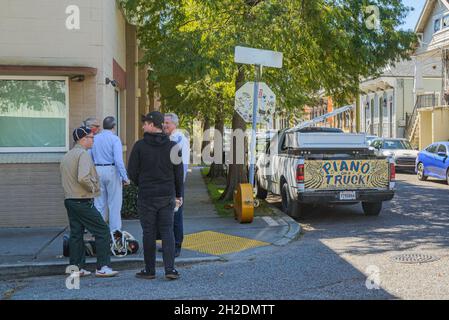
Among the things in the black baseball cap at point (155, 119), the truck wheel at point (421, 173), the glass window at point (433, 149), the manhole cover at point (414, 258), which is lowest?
the manhole cover at point (414, 258)

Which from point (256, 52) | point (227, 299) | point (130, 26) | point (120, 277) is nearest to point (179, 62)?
point (256, 52)

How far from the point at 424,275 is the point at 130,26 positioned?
10.6 metres

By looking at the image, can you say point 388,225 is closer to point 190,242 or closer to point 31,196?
point 190,242

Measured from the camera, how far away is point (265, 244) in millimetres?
8508

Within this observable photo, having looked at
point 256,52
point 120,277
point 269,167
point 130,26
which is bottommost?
point 120,277

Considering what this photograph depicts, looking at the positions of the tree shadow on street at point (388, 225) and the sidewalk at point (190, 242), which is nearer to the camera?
the sidewalk at point (190, 242)

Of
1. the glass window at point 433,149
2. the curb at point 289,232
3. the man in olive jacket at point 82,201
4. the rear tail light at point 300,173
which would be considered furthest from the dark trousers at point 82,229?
the glass window at point 433,149

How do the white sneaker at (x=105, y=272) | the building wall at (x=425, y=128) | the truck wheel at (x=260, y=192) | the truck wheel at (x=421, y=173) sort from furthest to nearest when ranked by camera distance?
the building wall at (x=425, y=128), the truck wheel at (x=421, y=173), the truck wheel at (x=260, y=192), the white sneaker at (x=105, y=272)

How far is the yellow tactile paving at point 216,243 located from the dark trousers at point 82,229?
1.73m

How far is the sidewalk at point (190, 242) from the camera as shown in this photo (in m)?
7.14

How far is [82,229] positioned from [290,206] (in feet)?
17.8

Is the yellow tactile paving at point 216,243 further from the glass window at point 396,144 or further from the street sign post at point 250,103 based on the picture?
the glass window at point 396,144
